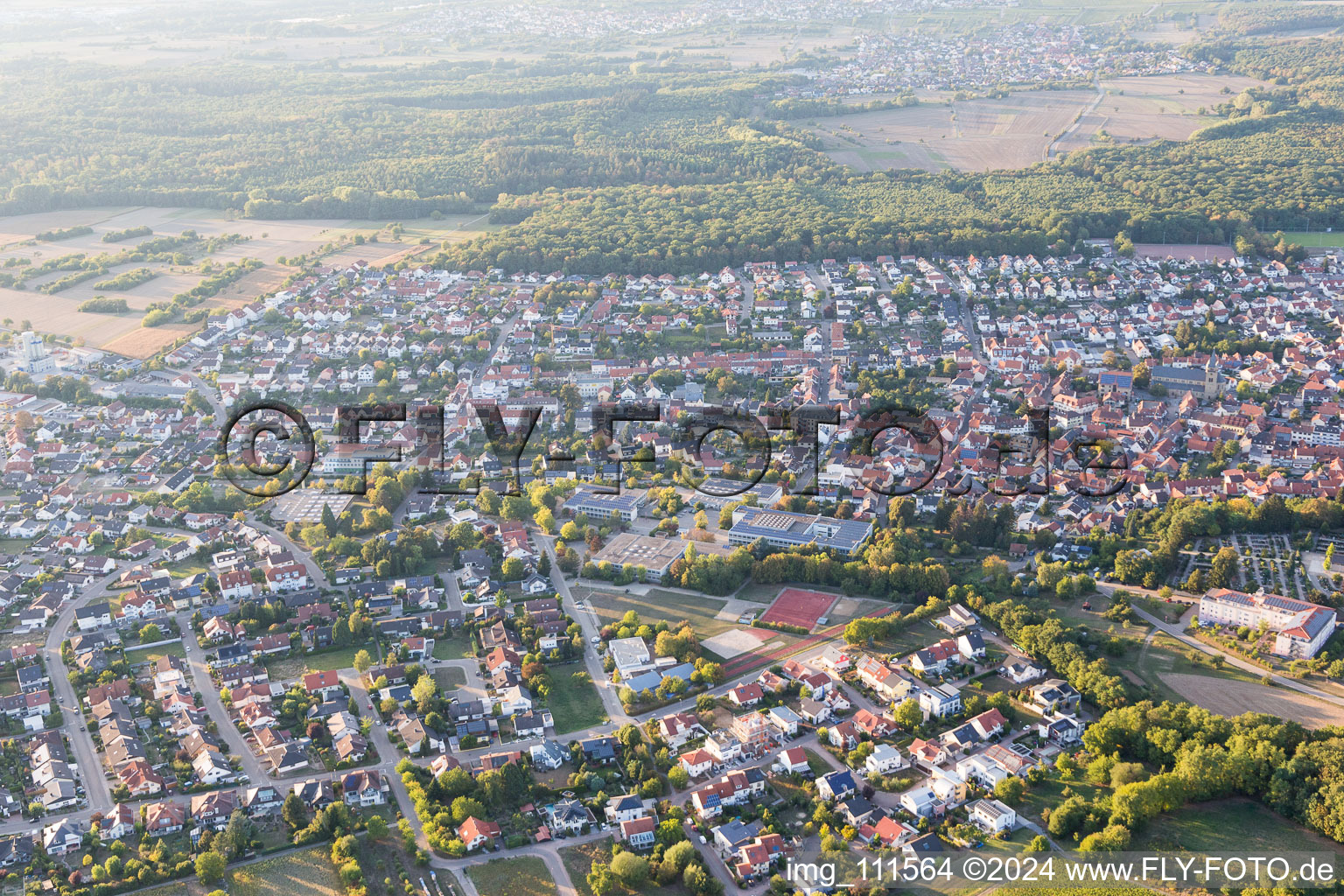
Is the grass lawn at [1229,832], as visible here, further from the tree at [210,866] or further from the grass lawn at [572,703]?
the tree at [210,866]

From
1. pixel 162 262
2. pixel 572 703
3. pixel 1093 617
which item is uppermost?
pixel 162 262

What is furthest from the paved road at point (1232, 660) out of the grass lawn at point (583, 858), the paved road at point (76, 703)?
Answer: the paved road at point (76, 703)

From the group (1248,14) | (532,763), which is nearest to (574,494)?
(532,763)

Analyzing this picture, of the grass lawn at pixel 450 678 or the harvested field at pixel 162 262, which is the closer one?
the grass lawn at pixel 450 678

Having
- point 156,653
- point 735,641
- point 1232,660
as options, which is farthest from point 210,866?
point 1232,660

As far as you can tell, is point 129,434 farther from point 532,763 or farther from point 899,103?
point 899,103

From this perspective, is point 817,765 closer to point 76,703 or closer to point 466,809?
point 466,809
